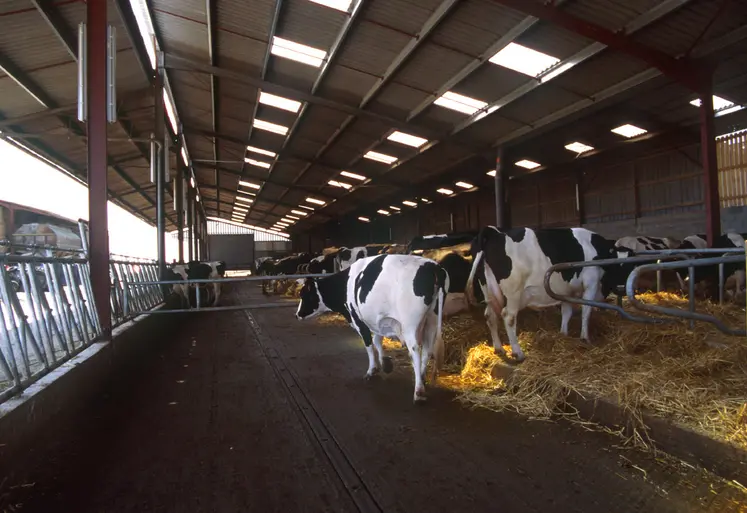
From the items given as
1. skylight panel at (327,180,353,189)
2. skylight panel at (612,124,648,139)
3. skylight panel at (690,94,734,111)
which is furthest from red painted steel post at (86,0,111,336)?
skylight panel at (327,180,353,189)

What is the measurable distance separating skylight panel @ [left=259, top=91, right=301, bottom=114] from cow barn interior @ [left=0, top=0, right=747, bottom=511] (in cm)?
14

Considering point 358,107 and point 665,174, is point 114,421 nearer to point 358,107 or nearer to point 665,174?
point 358,107

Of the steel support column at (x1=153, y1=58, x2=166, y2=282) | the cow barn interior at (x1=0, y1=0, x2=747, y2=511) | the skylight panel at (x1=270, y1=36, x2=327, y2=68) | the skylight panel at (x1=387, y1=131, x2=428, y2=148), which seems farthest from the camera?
the skylight panel at (x1=387, y1=131, x2=428, y2=148)

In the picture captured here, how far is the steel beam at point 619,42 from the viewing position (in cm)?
720

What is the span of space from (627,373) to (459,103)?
913 cm

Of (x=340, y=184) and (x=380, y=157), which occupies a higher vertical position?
(x=340, y=184)

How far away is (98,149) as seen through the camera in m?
5.73

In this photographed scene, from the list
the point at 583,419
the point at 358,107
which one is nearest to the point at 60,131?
the point at 358,107

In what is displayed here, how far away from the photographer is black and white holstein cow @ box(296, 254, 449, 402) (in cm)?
447

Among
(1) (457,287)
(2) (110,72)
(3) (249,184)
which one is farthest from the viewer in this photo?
(3) (249,184)

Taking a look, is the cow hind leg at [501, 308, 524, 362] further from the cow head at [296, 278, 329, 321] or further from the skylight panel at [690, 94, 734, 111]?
the skylight panel at [690, 94, 734, 111]

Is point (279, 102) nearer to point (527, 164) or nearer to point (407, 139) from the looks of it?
point (407, 139)

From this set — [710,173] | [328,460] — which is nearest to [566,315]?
[328,460]

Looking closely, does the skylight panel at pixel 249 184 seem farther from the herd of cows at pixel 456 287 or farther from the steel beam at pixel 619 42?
the steel beam at pixel 619 42
